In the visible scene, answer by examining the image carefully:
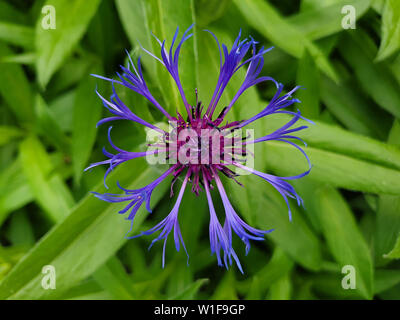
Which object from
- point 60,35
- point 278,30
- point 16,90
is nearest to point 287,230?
point 278,30

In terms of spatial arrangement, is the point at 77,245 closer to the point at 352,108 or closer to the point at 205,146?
the point at 205,146

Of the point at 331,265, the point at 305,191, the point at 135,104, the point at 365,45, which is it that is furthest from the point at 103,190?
the point at 365,45

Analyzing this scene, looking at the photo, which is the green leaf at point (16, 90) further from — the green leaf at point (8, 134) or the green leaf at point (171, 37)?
the green leaf at point (171, 37)

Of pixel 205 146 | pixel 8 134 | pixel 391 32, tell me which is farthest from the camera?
pixel 8 134

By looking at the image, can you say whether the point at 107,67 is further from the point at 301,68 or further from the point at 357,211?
the point at 357,211

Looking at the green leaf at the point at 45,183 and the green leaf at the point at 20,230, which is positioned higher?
the green leaf at the point at 45,183

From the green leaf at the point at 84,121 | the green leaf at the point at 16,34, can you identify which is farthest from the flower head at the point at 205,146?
the green leaf at the point at 16,34
